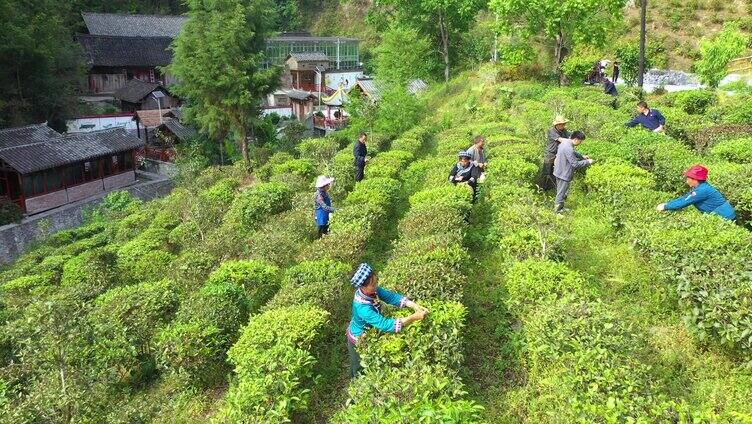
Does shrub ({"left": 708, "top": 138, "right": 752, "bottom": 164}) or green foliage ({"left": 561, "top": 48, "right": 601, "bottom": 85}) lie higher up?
green foliage ({"left": 561, "top": 48, "right": 601, "bottom": 85})

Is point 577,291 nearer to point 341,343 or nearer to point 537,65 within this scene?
point 341,343

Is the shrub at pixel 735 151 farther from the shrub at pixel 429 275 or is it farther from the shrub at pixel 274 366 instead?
the shrub at pixel 274 366

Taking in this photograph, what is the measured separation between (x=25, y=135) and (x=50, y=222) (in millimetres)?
5961

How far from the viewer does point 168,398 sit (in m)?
7.66

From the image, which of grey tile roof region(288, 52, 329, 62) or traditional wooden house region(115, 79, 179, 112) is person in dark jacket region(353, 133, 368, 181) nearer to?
traditional wooden house region(115, 79, 179, 112)

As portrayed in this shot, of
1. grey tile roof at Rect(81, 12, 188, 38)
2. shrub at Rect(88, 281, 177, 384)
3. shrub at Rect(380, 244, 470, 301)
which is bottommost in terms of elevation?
shrub at Rect(88, 281, 177, 384)

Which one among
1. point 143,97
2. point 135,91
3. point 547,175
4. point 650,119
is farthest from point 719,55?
point 135,91

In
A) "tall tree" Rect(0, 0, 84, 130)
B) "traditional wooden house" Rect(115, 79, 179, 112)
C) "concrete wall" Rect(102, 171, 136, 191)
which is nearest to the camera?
"tall tree" Rect(0, 0, 84, 130)

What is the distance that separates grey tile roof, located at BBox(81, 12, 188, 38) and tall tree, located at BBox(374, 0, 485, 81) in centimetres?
3164

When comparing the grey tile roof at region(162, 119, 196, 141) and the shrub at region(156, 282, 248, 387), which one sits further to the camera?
the grey tile roof at region(162, 119, 196, 141)

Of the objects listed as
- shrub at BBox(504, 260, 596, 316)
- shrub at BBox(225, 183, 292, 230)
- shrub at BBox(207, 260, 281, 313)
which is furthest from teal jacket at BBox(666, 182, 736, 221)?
shrub at BBox(225, 183, 292, 230)

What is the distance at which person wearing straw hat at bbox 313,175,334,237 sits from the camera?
10.8m

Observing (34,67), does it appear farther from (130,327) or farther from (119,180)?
(130,327)

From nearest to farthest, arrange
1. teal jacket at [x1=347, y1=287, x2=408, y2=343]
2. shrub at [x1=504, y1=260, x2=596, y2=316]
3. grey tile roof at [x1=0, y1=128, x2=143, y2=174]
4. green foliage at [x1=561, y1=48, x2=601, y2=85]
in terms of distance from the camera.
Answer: teal jacket at [x1=347, y1=287, x2=408, y2=343] < shrub at [x1=504, y1=260, x2=596, y2=316] < green foliage at [x1=561, y1=48, x2=601, y2=85] < grey tile roof at [x1=0, y1=128, x2=143, y2=174]
